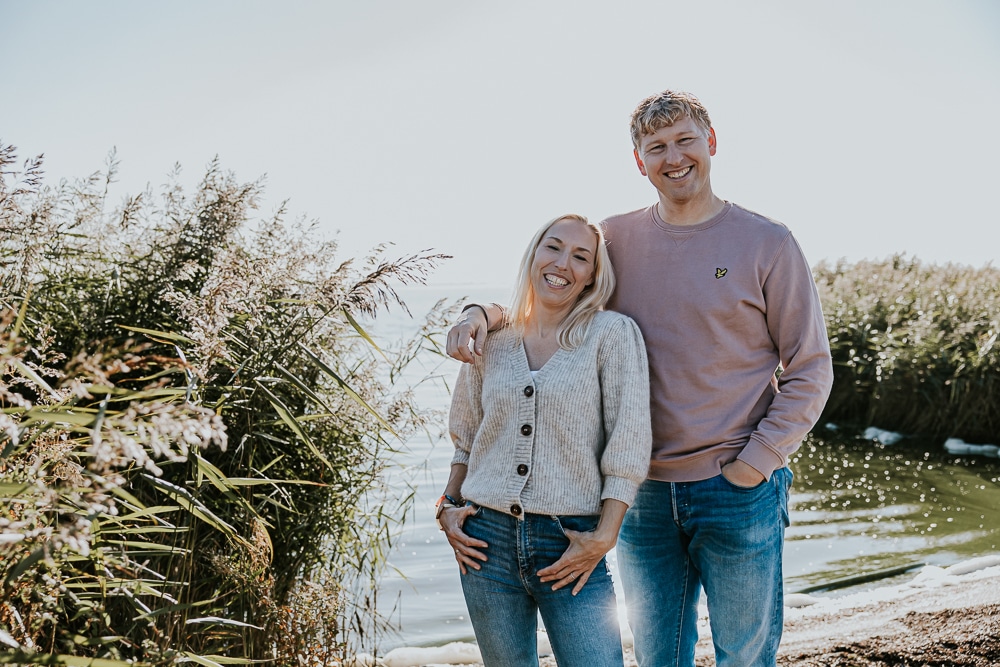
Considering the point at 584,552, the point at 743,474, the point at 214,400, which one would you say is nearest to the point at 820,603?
the point at 743,474

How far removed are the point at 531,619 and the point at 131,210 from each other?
90.1 inches

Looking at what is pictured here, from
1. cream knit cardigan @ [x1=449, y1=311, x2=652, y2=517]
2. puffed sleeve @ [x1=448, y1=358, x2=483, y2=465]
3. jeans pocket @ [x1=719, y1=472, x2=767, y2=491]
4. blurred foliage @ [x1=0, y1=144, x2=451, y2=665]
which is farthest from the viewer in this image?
puffed sleeve @ [x1=448, y1=358, x2=483, y2=465]

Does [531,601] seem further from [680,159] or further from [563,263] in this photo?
[680,159]

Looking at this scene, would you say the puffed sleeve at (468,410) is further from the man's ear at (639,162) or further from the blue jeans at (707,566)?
the man's ear at (639,162)

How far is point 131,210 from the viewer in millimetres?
3363

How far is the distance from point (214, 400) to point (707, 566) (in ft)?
5.59

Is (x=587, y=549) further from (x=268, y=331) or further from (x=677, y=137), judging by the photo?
(x=268, y=331)

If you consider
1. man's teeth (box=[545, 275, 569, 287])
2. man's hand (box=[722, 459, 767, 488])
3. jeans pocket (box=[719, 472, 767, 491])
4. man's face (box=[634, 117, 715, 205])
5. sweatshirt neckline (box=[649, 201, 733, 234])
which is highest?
man's face (box=[634, 117, 715, 205])

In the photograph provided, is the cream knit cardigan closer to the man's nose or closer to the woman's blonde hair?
the woman's blonde hair

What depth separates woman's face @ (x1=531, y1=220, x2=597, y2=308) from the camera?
2451 mm

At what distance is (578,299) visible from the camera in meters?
2.54

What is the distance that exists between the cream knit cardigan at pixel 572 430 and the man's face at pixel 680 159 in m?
0.45

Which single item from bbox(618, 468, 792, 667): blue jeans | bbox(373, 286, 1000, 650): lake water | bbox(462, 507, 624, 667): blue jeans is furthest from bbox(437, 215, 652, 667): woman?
bbox(373, 286, 1000, 650): lake water

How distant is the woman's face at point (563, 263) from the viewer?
2.45 metres
